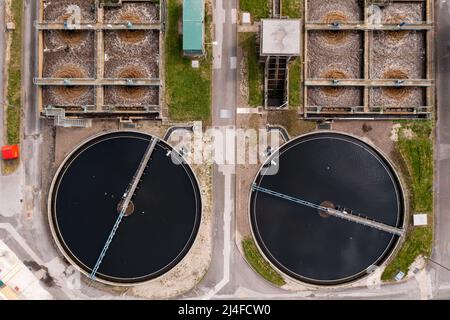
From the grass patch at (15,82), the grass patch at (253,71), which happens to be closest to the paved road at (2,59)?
the grass patch at (15,82)

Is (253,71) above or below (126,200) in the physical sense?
above

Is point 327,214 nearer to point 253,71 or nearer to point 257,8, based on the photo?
point 253,71

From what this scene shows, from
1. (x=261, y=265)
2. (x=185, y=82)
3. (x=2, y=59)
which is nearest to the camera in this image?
(x=261, y=265)

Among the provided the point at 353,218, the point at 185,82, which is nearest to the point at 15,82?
the point at 185,82

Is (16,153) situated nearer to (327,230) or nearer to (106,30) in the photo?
(106,30)

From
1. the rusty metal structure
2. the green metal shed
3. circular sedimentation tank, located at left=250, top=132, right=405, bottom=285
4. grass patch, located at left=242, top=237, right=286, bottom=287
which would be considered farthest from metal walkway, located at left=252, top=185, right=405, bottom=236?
the green metal shed
